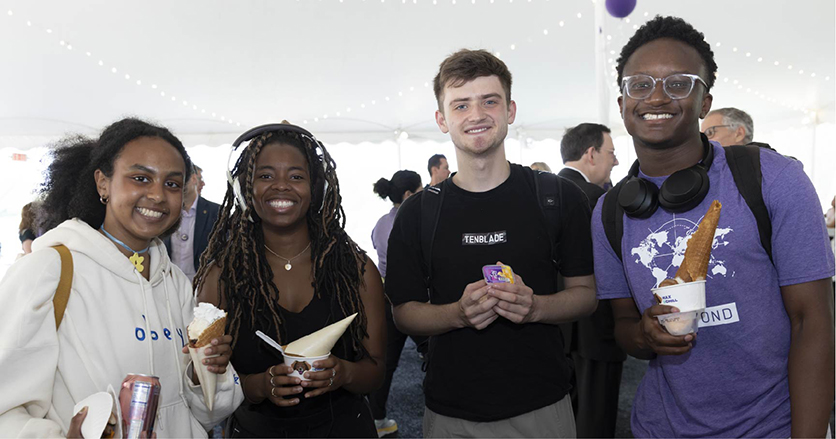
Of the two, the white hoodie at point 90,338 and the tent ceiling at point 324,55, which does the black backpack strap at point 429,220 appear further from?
the tent ceiling at point 324,55

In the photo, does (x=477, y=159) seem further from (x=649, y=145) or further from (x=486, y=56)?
(x=649, y=145)

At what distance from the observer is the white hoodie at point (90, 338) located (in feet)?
4.64

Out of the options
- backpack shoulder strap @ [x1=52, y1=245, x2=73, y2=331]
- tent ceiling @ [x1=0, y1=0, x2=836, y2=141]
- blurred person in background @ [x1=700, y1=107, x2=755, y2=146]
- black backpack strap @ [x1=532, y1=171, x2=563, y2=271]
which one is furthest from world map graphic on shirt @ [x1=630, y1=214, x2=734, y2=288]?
tent ceiling @ [x1=0, y1=0, x2=836, y2=141]

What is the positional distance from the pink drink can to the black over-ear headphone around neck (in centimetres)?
157

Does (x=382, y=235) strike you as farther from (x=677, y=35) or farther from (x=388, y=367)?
(x=677, y=35)

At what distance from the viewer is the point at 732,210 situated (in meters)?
1.65

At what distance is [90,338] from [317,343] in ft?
2.25

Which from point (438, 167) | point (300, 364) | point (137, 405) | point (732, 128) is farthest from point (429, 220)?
point (438, 167)

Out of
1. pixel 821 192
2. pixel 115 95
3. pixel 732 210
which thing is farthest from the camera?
pixel 821 192

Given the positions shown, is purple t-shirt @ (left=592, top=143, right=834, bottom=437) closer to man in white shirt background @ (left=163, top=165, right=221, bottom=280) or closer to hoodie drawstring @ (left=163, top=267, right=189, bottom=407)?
hoodie drawstring @ (left=163, top=267, right=189, bottom=407)

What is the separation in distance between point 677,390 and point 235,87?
344 inches

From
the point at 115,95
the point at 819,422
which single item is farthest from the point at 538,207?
the point at 115,95

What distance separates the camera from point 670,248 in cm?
174

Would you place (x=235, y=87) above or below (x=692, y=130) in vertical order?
above
